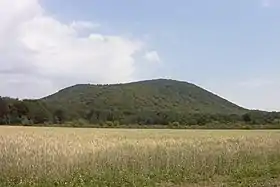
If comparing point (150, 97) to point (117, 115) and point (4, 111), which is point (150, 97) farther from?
point (4, 111)

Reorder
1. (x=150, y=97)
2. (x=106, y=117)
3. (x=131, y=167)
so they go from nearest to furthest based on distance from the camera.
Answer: (x=131, y=167)
(x=106, y=117)
(x=150, y=97)

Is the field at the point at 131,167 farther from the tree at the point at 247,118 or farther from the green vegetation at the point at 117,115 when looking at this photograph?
the tree at the point at 247,118

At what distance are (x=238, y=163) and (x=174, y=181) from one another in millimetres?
4006

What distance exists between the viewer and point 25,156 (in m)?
15.3

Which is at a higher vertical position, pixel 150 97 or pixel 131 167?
pixel 150 97

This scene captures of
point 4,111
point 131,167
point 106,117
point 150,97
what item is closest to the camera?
point 131,167

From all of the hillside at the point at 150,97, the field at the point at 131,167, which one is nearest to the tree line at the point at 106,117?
the hillside at the point at 150,97

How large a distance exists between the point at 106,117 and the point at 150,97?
32.9 meters

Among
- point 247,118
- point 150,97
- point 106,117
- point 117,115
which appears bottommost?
point 106,117

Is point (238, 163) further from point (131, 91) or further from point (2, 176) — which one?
point (131, 91)

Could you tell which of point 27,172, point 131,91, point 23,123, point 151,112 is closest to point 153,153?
point 27,172

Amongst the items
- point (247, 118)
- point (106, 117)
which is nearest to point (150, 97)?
point (106, 117)

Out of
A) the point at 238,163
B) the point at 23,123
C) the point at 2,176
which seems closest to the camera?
the point at 2,176

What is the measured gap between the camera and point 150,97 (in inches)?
4419
